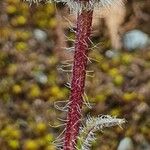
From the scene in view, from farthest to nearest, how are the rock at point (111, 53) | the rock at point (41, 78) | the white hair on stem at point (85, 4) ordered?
the rock at point (111, 53) < the rock at point (41, 78) < the white hair on stem at point (85, 4)

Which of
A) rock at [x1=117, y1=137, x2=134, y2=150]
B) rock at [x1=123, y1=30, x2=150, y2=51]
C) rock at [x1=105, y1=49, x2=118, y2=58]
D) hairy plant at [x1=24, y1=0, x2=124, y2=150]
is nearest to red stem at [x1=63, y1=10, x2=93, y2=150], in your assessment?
hairy plant at [x1=24, y1=0, x2=124, y2=150]

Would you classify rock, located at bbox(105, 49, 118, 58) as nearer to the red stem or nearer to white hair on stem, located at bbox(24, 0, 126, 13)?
the red stem

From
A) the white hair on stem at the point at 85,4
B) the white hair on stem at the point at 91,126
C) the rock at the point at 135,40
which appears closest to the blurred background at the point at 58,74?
the rock at the point at 135,40

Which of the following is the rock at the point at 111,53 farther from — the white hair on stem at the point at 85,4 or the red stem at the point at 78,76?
the white hair on stem at the point at 85,4

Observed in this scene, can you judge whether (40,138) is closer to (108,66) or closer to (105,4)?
(108,66)

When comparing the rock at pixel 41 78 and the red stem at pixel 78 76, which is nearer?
the red stem at pixel 78 76

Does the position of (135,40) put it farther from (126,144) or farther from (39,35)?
(126,144)

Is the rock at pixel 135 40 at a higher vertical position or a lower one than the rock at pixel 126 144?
higher

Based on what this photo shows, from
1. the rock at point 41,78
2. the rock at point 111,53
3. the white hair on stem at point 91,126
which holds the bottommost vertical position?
the rock at point 41,78
